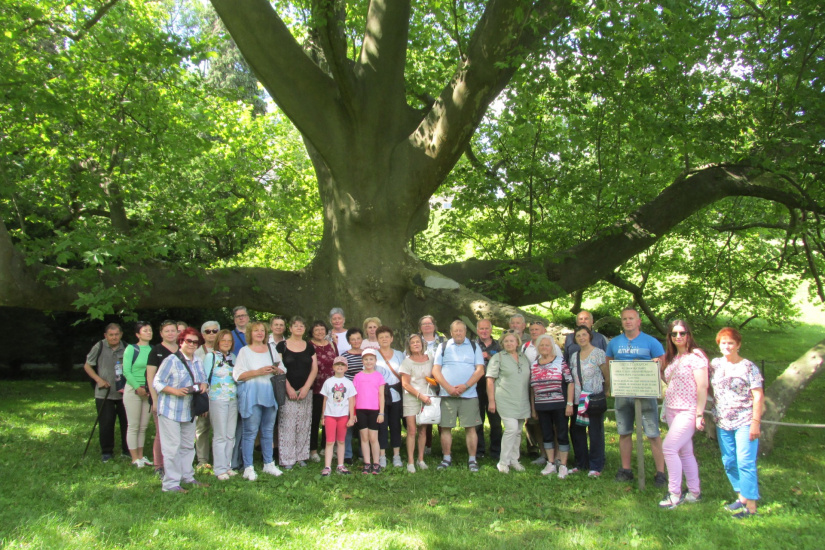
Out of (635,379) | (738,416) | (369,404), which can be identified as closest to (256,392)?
(369,404)

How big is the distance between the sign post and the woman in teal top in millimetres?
4502

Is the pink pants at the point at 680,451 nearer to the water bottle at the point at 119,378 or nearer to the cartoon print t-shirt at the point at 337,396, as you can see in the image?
the cartoon print t-shirt at the point at 337,396

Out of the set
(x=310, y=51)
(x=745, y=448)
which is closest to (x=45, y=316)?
(x=310, y=51)

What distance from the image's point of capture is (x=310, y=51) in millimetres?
9938

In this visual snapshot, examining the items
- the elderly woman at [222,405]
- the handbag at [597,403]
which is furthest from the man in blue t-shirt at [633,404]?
the elderly woman at [222,405]

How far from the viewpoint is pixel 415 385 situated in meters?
6.69

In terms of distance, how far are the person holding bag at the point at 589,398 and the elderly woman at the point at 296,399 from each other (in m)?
2.68

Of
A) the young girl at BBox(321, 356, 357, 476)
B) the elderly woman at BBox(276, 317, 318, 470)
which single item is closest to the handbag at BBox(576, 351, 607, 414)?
the young girl at BBox(321, 356, 357, 476)

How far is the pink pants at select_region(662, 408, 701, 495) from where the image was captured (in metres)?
5.03

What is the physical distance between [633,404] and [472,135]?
4.39 m

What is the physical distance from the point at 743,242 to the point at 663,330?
14.7ft

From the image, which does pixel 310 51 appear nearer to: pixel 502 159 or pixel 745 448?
pixel 502 159

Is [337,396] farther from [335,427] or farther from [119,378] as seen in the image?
[119,378]

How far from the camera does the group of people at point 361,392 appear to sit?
5.80 m
